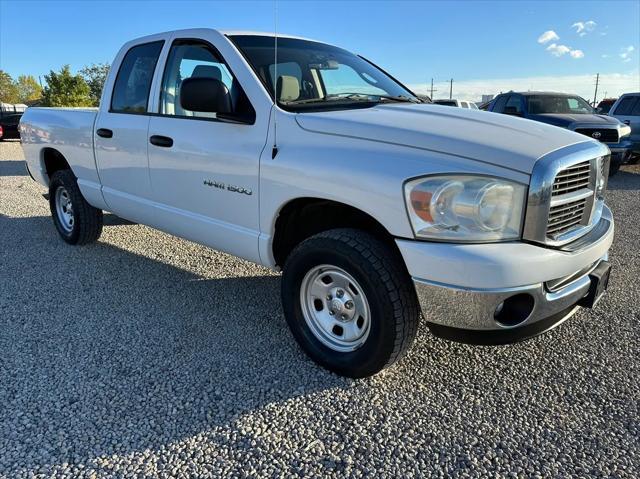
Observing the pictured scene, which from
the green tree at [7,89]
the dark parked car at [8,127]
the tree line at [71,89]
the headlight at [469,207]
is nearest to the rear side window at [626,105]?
the headlight at [469,207]

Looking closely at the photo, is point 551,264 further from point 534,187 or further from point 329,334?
point 329,334

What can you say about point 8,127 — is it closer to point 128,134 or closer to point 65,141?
point 65,141

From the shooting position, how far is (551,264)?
7.87 feet

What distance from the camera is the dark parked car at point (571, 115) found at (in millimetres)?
10430

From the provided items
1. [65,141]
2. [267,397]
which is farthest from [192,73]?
[267,397]

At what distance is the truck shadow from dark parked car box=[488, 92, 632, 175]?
8.72m

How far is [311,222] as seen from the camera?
127 inches

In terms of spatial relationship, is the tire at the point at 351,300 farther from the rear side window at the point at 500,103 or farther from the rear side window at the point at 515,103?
the rear side window at the point at 500,103

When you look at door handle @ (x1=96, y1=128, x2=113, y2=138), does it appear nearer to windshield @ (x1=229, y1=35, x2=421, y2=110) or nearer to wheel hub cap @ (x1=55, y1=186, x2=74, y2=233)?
wheel hub cap @ (x1=55, y1=186, x2=74, y2=233)

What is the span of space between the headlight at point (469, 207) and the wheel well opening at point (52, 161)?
453 cm

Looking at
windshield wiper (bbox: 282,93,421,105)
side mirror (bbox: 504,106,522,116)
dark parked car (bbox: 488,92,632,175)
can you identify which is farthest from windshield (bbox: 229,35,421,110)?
side mirror (bbox: 504,106,522,116)

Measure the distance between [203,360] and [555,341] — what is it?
90.4 inches

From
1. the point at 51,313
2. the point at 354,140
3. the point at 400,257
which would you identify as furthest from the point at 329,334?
the point at 51,313

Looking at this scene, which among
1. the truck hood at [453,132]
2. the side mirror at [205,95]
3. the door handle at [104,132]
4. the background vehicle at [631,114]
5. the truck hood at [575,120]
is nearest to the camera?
the truck hood at [453,132]
